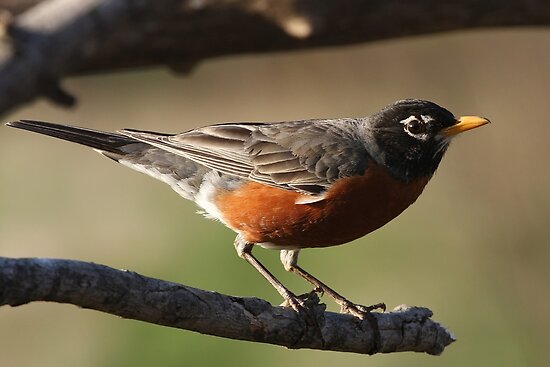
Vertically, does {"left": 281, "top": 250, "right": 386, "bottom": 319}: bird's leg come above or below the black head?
below

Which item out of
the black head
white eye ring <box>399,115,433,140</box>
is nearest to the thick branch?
the black head

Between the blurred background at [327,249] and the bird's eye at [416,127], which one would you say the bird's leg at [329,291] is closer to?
the bird's eye at [416,127]

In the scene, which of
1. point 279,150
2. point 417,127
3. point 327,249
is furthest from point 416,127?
point 327,249

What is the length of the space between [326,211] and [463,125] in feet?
2.95

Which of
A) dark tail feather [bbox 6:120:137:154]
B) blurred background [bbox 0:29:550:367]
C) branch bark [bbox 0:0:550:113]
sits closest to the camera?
A: dark tail feather [bbox 6:120:137:154]

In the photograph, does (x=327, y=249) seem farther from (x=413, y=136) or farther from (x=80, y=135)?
(x=80, y=135)

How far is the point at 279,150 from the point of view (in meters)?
6.32

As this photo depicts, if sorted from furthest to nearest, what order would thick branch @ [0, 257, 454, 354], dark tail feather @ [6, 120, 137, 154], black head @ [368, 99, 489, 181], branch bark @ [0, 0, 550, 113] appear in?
branch bark @ [0, 0, 550, 113], black head @ [368, 99, 489, 181], dark tail feather @ [6, 120, 137, 154], thick branch @ [0, 257, 454, 354]

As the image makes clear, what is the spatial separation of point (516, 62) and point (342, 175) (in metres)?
7.00

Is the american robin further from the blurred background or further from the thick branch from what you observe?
the blurred background

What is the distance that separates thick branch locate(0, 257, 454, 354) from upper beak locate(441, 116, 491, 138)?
1.00 metres

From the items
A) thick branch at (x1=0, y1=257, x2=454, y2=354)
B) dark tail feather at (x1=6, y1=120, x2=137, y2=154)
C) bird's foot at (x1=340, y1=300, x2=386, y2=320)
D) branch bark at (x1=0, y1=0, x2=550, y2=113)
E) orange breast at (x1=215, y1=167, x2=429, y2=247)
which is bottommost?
thick branch at (x1=0, y1=257, x2=454, y2=354)

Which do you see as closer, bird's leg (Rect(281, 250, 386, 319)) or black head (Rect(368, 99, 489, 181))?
bird's leg (Rect(281, 250, 386, 319))

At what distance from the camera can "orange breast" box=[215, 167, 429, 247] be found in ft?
19.0
